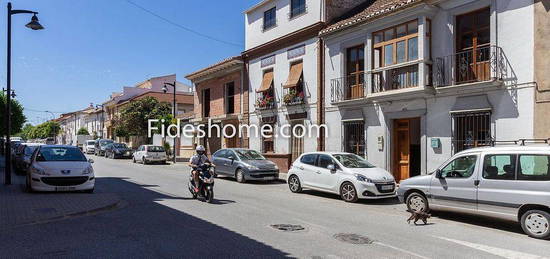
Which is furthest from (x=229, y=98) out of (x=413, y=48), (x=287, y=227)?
(x=287, y=227)

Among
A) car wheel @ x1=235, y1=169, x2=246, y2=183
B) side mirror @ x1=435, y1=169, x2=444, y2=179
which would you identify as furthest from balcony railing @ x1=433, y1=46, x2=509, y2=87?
car wheel @ x1=235, y1=169, x2=246, y2=183

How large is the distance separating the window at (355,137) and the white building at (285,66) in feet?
5.24

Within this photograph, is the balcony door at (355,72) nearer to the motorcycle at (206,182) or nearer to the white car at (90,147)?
the motorcycle at (206,182)

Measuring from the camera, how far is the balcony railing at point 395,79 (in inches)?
559

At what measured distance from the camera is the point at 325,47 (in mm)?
18672

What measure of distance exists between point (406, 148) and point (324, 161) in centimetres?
397

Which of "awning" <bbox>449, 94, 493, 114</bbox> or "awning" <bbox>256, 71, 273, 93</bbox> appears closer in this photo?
"awning" <bbox>449, 94, 493, 114</bbox>

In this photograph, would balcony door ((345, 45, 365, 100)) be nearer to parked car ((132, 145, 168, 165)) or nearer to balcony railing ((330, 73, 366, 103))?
balcony railing ((330, 73, 366, 103))

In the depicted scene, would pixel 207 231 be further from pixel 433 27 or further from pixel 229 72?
pixel 229 72

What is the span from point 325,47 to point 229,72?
9210 mm

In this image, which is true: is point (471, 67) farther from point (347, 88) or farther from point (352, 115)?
point (347, 88)

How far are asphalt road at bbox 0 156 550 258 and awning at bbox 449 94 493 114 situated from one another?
13.4ft

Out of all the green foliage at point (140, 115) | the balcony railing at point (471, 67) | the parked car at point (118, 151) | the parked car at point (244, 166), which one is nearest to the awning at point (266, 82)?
the parked car at point (244, 166)

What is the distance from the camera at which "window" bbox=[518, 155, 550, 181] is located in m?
7.54
